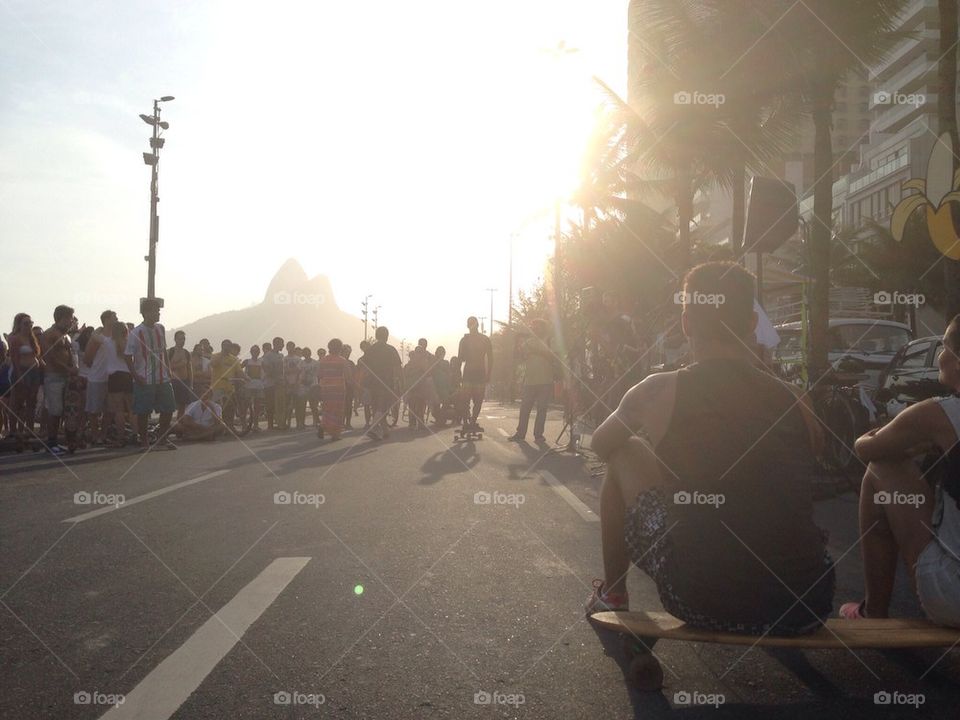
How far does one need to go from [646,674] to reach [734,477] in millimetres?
773

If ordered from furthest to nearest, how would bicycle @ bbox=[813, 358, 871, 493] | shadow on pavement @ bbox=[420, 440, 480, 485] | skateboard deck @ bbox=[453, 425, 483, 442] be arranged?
skateboard deck @ bbox=[453, 425, 483, 442], shadow on pavement @ bbox=[420, 440, 480, 485], bicycle @ bbox=[813, 358, 871, 493]

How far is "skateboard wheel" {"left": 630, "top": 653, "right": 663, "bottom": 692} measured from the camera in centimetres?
320

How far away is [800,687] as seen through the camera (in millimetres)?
3262

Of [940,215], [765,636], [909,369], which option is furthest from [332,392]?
[765,636]

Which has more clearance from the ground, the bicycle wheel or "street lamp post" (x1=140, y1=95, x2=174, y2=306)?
"street lamp post" (x1=140, y1=95, x2=174, y2=306)

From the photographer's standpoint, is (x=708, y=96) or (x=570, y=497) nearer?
(x=570, y=497)

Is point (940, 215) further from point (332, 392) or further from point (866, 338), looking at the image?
point (332, 392)

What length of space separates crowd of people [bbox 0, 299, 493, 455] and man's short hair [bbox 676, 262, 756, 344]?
441 inches

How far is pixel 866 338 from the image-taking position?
712 inches

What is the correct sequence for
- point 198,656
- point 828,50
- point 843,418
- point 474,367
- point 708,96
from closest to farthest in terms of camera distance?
1. point 198,656
2. point 843,418
3. point 828,50
4. point 474,367
5. point 708,96

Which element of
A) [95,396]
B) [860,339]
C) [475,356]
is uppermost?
[860,339]

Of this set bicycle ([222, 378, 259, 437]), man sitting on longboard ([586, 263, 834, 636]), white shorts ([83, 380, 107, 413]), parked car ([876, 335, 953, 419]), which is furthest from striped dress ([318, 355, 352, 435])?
man sitting on longboard ([586, 263, 834, 636])

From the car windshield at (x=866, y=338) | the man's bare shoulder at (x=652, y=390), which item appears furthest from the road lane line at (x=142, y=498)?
the car windshield at (x=866, y=338)

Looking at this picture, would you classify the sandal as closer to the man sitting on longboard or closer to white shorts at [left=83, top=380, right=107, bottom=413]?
the man sitting on longboard
